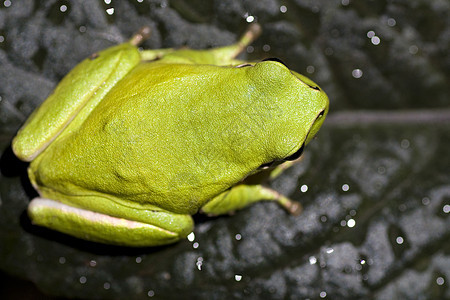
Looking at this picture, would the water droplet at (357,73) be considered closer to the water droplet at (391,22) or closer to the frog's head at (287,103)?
the water droplet at (391,22)

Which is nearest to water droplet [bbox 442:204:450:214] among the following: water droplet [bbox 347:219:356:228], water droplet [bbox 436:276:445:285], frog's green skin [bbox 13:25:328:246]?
water droplet [bbox 436:276:445:285]

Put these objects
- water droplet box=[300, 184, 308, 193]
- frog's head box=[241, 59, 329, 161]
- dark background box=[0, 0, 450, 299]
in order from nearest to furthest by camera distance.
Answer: frog's head box=[241, 59, 329, 161] → dark background box=[0, 0, 450, 299] → water droplet box=[300, 184, 308, 193]

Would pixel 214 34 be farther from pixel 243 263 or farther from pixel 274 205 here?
pixel 243 263

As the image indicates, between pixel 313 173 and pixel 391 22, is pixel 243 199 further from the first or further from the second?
pixel 391 22

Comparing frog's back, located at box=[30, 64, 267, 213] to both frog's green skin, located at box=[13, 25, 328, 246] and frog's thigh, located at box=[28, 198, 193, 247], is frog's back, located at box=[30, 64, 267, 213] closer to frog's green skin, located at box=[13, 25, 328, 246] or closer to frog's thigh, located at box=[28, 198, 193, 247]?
frog's green skin, located at box=[13, 25, 328, 246]

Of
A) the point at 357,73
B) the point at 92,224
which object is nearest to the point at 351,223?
the point at 357,73
